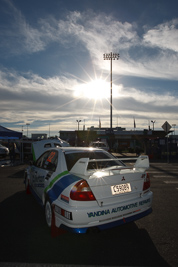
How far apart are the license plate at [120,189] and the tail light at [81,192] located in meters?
0.41

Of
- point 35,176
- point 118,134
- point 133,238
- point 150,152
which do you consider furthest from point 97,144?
point 118,134

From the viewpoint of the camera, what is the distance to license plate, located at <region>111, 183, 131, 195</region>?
145 inches

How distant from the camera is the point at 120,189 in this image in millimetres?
3760

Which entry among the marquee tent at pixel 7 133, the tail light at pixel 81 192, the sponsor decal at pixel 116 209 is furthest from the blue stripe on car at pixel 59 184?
the marquee tent at pixel 7 133

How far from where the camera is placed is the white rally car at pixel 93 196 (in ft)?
11.1

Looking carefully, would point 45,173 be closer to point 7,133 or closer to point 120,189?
point 120,189

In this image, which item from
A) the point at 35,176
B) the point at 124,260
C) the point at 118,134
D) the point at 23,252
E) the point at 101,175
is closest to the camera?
the point at 124,260

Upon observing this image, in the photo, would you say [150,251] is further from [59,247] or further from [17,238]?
[17,238]

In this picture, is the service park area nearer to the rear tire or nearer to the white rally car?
the rear tire

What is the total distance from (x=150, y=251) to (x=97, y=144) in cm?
2211

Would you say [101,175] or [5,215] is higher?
[101,175]

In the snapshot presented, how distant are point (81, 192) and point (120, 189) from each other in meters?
0.74

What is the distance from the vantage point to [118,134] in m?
50.8

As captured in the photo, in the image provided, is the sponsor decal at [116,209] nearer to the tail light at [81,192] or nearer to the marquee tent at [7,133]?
the tail light at [81,192]
